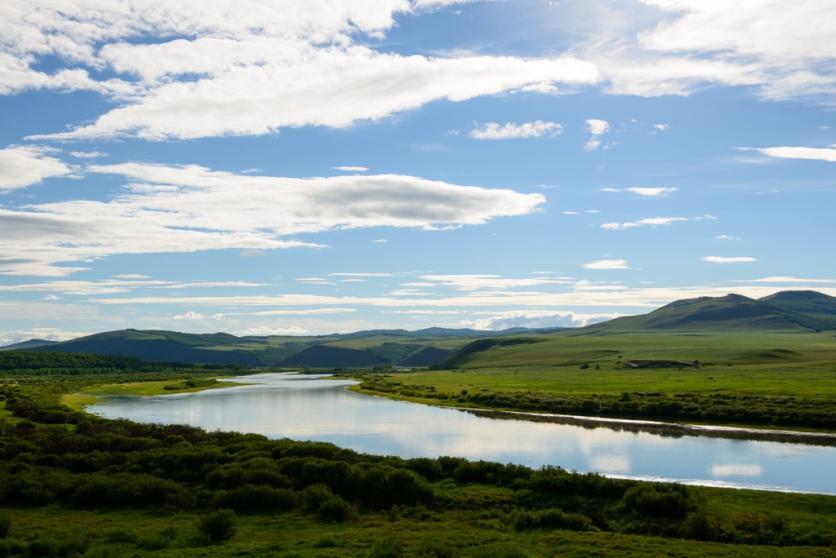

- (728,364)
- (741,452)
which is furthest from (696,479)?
(728,364)

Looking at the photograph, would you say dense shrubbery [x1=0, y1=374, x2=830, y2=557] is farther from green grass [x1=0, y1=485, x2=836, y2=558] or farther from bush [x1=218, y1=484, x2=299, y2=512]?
green grass [x1=0, y1=485, x2=836, y2=558]

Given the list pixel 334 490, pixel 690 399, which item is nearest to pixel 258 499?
pixel 334 490

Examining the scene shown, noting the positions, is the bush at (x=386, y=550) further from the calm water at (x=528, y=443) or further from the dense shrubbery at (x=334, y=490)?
the calm water at (x=528, y=443)

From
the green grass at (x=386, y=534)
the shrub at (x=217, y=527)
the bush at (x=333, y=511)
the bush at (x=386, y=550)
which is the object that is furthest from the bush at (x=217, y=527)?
the bush at (x=386, y=550)

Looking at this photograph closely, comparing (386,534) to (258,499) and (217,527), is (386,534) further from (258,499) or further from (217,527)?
(258,499)

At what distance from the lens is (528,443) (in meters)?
59.4

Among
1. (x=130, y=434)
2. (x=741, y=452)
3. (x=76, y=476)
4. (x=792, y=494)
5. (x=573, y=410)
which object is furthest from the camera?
A: (x=573, y=410)

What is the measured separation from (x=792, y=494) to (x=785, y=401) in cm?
4766

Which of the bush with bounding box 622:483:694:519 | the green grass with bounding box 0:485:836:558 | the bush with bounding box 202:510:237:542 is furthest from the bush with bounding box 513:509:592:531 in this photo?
the bush with bounding box 202:510:237:542

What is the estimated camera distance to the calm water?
45.2m

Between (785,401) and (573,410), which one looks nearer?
(785,401)

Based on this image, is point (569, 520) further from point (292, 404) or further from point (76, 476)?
point (292, 404)

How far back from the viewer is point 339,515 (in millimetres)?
31031

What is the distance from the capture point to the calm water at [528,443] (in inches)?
1778
